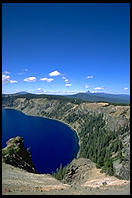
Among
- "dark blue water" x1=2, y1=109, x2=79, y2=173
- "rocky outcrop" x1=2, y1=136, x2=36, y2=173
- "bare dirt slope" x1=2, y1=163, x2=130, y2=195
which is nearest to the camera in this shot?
"bare dirt slope" x1=2, y1=163, x2=130, y2=195

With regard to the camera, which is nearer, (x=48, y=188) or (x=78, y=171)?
(x=48, y=188)

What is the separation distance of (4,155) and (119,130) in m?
117

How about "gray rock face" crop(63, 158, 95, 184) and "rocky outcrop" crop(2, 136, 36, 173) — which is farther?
"gray rock face" crop(63, 158, 95, 184)

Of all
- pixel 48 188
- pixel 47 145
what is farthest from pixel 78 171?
pixel 47 145

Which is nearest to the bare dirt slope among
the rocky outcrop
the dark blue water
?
the rocky outcrop

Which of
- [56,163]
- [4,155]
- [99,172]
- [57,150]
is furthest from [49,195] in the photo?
[57,150]

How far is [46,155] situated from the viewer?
126 meters

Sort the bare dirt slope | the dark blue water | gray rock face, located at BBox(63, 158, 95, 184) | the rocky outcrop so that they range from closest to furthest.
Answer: the bare dirt slope, the rocky outcrop, gray rock face, located at BBox(63, 158, 95, 184), the dark blue water

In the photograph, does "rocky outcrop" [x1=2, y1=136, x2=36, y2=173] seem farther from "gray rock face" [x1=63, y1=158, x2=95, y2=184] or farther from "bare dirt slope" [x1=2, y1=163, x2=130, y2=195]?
"bare dirt slope" [x1=2, y1=163, x2=130, y2=195]

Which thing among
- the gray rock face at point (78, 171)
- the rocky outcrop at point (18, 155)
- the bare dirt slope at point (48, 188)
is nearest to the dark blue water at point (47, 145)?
the gray rock face at point (78, 171)

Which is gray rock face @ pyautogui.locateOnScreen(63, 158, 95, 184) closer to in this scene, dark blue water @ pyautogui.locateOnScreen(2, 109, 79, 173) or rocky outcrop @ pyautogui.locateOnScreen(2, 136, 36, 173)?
rocky outcrop @ pyautogui.locateOnScreen(2, 136, 36, 173)

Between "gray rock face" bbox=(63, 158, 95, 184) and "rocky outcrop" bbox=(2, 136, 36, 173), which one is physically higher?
"rocky outcrop" bbox=(2, 136, 36, 173)

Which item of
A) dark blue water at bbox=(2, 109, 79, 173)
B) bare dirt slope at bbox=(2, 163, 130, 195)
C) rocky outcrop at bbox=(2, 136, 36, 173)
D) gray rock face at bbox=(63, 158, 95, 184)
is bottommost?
dark blue water at bbox=(2, 109, 79, 173)

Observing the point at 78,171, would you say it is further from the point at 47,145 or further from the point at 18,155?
the point at 47,145
